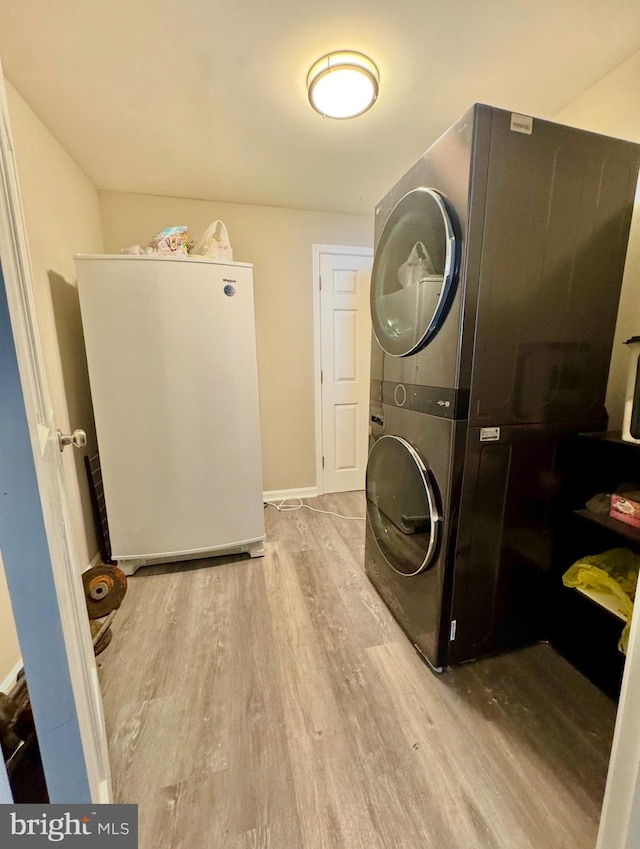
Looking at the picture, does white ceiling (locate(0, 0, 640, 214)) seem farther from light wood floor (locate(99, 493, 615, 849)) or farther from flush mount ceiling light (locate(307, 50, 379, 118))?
light wood floor (locate(99, 493, 615, 849))

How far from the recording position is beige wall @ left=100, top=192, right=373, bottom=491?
2309mm

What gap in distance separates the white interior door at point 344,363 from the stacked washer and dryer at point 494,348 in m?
1.32

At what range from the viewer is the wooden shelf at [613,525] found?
3.41 ft

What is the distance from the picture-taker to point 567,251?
3.58 feet

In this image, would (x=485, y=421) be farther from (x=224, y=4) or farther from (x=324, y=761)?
(x=224, y=4)

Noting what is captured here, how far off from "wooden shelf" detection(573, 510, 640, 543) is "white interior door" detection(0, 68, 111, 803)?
146 centimetres

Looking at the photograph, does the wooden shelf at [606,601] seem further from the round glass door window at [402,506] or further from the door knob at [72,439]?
the door knob at [72,439]

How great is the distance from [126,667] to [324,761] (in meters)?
0.84

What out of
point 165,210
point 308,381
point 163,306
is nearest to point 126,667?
point 163,306

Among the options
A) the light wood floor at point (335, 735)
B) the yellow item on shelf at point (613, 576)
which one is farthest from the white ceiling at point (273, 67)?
the light wood floor at point (335, 735)

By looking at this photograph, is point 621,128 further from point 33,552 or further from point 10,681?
point 10,681

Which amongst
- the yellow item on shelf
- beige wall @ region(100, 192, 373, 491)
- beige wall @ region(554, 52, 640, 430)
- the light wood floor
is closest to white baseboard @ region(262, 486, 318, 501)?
beige wall @ region(100, 192, 373, 491)

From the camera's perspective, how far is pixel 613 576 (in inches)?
46.2

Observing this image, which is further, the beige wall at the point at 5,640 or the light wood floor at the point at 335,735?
the beige wall at the point at 5,640
